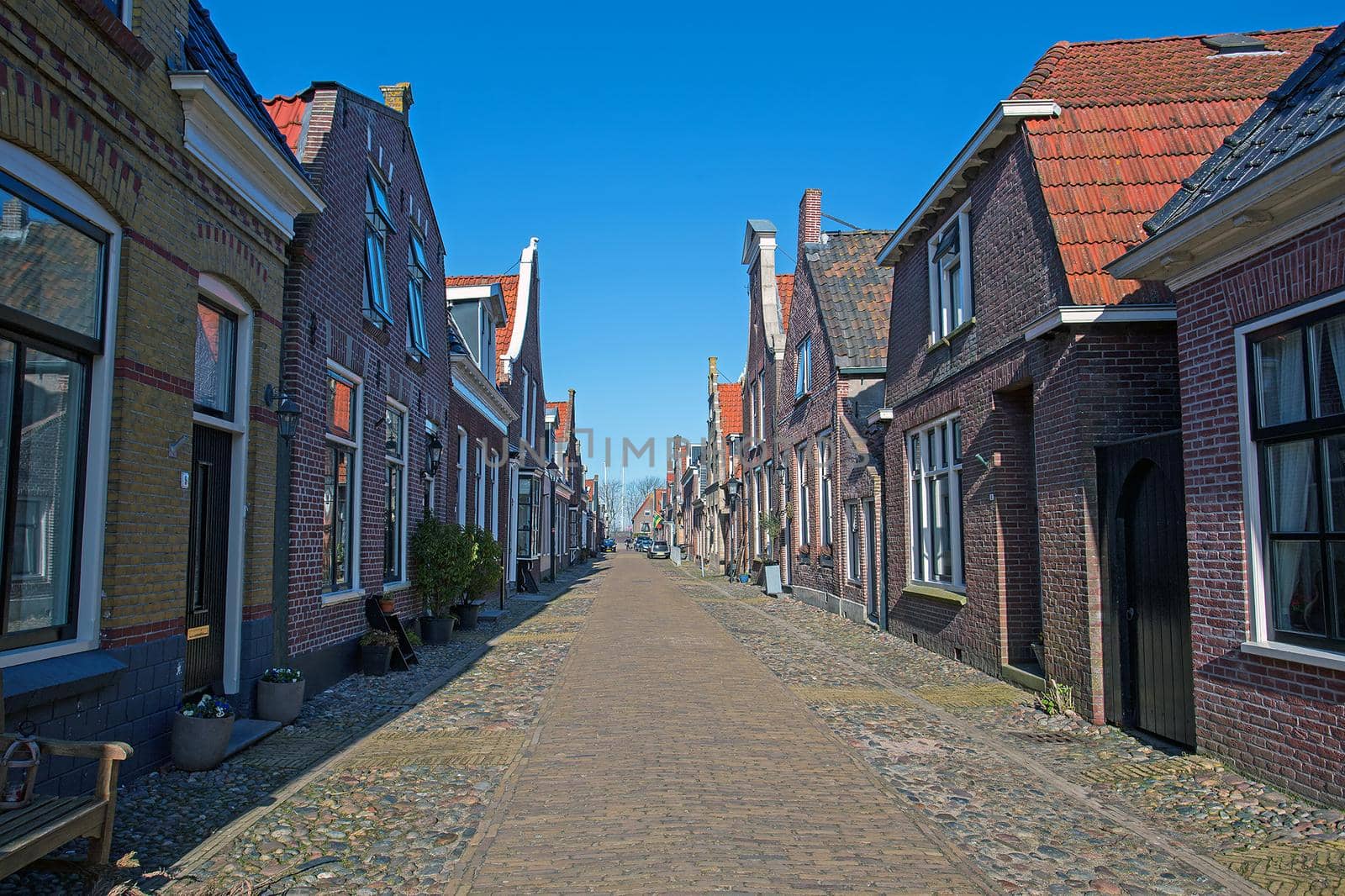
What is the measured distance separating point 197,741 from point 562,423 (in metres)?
41.9

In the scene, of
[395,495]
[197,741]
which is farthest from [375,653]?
[197,741]

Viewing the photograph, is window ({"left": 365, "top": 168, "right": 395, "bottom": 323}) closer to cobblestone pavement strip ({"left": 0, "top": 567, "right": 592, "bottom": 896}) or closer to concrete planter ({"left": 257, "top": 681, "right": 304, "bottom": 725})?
cobblestone pavement strip ({"left": 0, "top": 567, "right": 592, "bottom": 896})

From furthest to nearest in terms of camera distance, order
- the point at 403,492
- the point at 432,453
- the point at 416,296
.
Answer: the point at 432,453 → the point at 416,296 → the point at 403,492

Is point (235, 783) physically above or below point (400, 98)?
below

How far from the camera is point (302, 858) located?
4.84m

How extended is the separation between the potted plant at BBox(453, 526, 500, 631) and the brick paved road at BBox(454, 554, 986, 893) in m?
6.41

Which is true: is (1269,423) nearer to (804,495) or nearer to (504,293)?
(804,495)

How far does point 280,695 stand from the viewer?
310 inches

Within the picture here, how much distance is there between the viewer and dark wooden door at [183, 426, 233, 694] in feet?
23.9

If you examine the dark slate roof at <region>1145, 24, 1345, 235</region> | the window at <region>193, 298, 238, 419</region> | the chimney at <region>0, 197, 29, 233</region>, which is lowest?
the window at <region>193, 298, 238, 419</region>

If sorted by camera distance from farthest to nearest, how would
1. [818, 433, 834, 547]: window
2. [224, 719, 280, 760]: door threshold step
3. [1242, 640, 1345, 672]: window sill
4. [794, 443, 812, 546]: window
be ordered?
[794, 443, 812, 546]: window → [818, 433, 834, 547]: window → [224, 719, 280, 760]: door threshold step → [1242, 640, 1345, 672]: window sill

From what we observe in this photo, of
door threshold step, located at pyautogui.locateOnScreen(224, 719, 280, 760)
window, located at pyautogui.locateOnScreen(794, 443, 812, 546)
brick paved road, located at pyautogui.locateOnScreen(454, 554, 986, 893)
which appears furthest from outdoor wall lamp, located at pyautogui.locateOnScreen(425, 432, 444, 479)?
window, located at pyautogui.locateOnScreen(794, 443, 812, 546)

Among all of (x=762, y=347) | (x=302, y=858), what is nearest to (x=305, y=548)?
(x=302, y=858)

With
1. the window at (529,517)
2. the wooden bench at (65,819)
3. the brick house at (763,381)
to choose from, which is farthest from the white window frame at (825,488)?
the wooden bench at (65,819)
